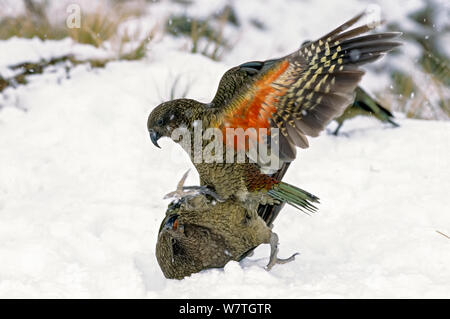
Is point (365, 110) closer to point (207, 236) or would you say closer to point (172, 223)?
point (207, 236)

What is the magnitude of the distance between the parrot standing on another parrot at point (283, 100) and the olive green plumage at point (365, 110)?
8.26 feet

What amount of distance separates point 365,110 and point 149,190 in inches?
88.7

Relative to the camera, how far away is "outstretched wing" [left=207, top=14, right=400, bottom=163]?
106 inches

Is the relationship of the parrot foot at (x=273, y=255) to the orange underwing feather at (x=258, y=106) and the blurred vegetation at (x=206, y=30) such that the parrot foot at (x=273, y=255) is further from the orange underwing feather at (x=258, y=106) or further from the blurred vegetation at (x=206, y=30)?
the blurred vegetation at (x=206, y=30)

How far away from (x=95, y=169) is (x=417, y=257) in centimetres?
257

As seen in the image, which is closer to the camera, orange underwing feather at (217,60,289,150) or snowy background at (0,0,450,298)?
orange underwing feather at (217,60,289,150)

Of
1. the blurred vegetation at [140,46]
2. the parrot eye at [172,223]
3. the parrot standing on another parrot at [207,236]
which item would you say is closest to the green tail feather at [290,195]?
the parrot standing on another parrot at [207,236]

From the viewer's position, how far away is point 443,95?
6523 millimetres

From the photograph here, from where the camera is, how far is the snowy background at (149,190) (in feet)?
10.3

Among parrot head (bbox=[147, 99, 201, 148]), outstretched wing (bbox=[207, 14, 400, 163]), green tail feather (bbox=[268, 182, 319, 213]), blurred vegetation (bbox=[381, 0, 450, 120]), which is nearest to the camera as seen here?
outstretched wing (bbox=[207, 14, 400, 163])

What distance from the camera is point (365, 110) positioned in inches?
219

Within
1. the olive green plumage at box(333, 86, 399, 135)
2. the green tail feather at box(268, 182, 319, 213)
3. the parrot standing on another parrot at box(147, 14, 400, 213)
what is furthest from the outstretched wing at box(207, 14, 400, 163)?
the olive green plumage at box(333, 86, 399, 135)

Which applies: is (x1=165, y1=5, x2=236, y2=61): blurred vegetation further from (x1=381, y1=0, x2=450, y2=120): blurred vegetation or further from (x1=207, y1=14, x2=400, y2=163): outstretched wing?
(x1=207, y1=14, x2=400, y2=163): outstretched wing
